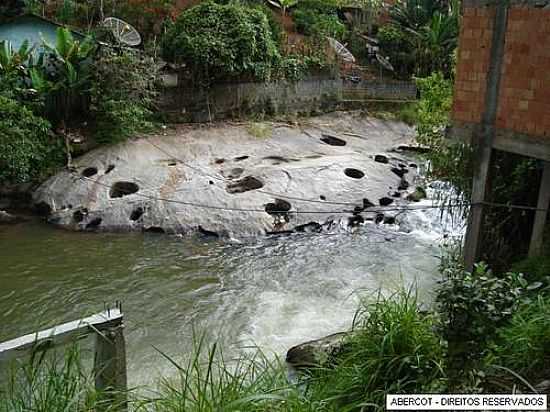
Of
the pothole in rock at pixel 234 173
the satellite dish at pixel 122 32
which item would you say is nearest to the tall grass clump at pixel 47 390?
the pothole in rock at pixel 234 173

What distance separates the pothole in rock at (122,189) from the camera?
1107 centimetres

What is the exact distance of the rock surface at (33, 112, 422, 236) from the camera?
10477mm

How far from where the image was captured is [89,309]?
7.52 metres

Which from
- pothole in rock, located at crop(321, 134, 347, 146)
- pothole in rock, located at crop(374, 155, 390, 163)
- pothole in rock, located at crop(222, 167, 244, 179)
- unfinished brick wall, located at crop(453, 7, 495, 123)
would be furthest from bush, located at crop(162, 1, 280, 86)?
unfinished brick wall, located at crop(453, 7, 495, 123)

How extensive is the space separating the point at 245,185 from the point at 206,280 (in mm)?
3118

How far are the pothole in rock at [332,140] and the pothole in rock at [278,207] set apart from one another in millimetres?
3488

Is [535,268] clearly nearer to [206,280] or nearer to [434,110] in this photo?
[434,110]

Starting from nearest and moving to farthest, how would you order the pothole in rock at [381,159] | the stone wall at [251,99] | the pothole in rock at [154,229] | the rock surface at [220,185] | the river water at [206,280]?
the river water at [206,280], the pothole in rock at [154,229], the rock surface at [220,185], the pothole in rock at [381,159], the stone wall at [251,99]

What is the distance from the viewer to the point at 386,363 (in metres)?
3.53

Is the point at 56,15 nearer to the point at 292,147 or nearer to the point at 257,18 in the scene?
the point at 257,18

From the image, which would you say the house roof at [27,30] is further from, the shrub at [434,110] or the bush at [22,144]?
the shrub at [434,110]

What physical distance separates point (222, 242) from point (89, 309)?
118 inches

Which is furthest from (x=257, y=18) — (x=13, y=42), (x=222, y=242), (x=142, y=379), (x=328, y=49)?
(x=142, y=379)

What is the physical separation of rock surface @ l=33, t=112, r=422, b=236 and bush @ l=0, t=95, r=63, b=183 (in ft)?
1.45
